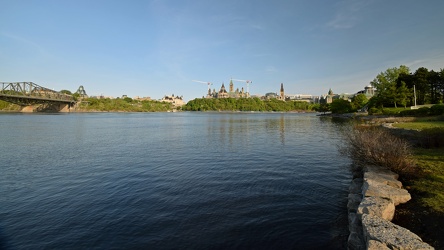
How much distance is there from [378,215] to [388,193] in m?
2.37

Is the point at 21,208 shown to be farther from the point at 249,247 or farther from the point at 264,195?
the point at 264,195

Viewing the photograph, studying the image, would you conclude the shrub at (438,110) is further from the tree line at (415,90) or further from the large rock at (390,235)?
the large rock at (390,235)

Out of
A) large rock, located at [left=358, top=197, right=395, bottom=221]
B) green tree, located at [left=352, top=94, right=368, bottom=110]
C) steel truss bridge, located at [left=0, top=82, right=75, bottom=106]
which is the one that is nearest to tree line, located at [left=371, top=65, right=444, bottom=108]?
green tree, located at [left=352, top=94, right=368, bottom=110]

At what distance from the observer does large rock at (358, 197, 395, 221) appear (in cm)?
820

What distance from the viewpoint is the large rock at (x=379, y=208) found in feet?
26.9

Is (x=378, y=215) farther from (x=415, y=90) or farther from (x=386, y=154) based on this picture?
(x=415, y=90)

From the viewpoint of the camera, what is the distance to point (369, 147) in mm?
14539

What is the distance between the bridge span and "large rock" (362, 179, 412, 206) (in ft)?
484

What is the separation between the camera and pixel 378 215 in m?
8.08

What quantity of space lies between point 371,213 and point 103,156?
23522mm

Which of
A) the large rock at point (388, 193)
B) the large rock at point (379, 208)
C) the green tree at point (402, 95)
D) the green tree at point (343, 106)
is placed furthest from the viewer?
the green tree at point (343, 106)

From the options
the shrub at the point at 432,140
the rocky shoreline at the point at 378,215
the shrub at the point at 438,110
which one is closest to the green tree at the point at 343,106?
the shrub at the point at 438,110

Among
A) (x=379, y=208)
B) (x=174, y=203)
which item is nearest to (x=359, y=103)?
(x=379, y=208)

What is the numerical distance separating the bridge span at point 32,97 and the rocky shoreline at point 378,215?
147 metres
